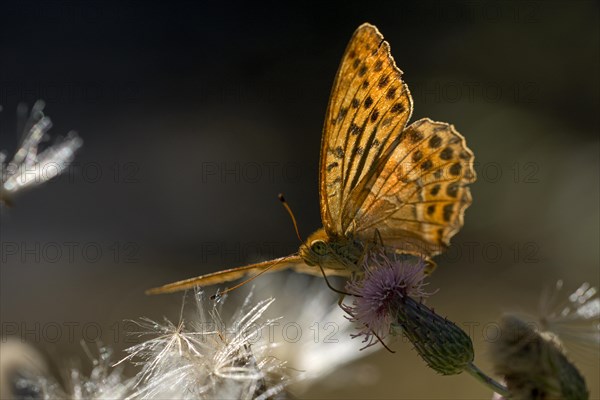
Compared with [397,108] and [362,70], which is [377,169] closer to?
[397,108]

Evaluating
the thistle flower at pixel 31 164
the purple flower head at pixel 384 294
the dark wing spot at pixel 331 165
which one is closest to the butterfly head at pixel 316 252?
the dark wing spot at pixel 331 165

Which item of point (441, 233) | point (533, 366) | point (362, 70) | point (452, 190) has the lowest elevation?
point (533, 366)

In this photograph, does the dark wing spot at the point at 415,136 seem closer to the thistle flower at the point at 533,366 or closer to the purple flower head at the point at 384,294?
the purple flower head at the point at 384,294

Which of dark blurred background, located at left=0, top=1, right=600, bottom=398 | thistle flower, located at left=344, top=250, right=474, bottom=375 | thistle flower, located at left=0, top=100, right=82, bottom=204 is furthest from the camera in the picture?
dark blurred background, located at left=0, top=1, right=600, bottom=398

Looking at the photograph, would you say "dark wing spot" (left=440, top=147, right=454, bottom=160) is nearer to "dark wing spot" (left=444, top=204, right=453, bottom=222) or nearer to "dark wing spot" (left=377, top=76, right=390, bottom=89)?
"dark wing spot" (left=444, top=204, right=453, bottom=222)

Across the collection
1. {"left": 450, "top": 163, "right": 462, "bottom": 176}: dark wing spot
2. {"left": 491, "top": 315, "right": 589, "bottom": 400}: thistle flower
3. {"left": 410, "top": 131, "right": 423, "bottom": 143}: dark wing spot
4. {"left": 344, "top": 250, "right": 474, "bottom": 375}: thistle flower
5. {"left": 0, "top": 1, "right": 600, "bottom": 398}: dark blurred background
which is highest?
{"left": 0, "top": 1, "right": 600, "bottom": 398}: dark blurred background

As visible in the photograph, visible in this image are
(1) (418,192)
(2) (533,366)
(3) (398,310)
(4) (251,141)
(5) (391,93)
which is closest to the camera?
(2) (533,366)

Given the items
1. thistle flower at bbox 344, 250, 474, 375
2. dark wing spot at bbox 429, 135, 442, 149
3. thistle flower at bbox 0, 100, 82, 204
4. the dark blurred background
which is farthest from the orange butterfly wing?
the dark blurred background

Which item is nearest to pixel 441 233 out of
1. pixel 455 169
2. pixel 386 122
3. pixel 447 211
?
pixel 447 211
